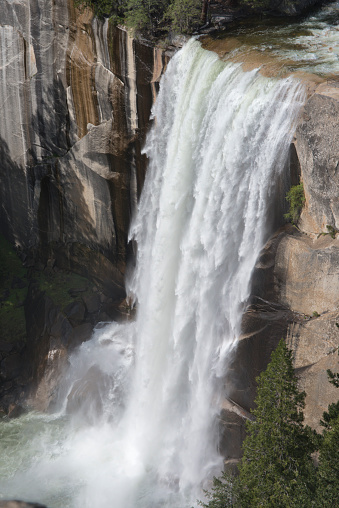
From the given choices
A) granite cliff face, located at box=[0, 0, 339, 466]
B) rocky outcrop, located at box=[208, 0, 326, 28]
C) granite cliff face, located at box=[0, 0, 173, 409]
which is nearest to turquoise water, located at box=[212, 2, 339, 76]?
rocky outcrop, located at box=[208, 0, 326, 28]

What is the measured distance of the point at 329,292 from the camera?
49.6ft

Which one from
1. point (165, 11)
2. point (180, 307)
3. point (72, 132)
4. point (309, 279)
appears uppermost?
point (165, 11)

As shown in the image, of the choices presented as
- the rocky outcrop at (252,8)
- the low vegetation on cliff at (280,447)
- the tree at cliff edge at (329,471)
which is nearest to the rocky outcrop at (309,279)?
the low vegetation on cliff at (280,447)

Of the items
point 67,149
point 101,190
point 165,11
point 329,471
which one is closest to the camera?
point 329,471

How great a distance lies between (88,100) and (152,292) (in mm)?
8481

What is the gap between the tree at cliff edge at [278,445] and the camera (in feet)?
42.8

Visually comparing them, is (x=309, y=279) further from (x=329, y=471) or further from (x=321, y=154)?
(x=329, y=471)

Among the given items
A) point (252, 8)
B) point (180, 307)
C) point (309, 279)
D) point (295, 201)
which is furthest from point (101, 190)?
point (309, 279)

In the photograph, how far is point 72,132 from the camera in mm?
23984

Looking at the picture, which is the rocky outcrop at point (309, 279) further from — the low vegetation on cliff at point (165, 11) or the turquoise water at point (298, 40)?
the low vegetation on cliff at point (165, 11)

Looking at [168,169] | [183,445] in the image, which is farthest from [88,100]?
[183,445]

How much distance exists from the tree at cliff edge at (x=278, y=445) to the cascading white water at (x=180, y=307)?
4.17 meters

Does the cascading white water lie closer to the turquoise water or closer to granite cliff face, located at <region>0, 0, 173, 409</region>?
granite cliff face, located at <region>0, 0, 173, 409</region>

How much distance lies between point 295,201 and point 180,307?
628 centimetres
